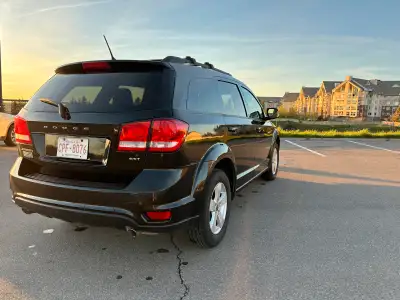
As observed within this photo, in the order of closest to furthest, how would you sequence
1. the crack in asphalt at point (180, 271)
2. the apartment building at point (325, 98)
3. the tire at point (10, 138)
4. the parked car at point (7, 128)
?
the crack in asphalt at point (180, 271), the parked car at point (7, 128), the tire at point (10, 138), the apartment building at point (325, 98)

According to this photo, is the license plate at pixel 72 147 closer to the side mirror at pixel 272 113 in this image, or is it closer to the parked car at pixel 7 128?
the side mirror at pixel 272 113

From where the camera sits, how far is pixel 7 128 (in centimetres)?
895

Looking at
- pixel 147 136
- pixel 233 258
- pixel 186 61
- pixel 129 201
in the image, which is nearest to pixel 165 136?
pixel 147 136

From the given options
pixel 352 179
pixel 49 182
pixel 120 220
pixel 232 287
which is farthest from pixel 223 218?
pixel 352 179

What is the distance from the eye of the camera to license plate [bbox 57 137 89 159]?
2465 millimetres

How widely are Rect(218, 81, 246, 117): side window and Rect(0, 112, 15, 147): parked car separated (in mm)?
7483

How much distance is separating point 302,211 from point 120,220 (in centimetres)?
260

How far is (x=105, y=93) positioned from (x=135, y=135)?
57 centimetres

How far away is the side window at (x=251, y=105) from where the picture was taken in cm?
429

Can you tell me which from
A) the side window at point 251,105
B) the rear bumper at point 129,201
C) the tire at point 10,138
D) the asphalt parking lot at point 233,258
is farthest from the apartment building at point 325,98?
the rear bumper at point 129,201

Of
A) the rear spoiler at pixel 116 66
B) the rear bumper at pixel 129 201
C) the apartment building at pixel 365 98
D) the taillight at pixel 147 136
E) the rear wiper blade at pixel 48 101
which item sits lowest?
the rear bumper at pixel 129 201

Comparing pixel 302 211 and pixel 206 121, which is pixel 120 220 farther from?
pixel 302 211

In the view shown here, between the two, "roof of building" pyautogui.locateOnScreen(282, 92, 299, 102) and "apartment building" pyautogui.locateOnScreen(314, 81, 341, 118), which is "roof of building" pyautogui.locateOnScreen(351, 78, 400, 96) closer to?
"apartment building" pyautogui.locateOnScreen(314, 81, 341, 118)

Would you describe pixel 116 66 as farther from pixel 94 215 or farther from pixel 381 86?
pixel 381 86
